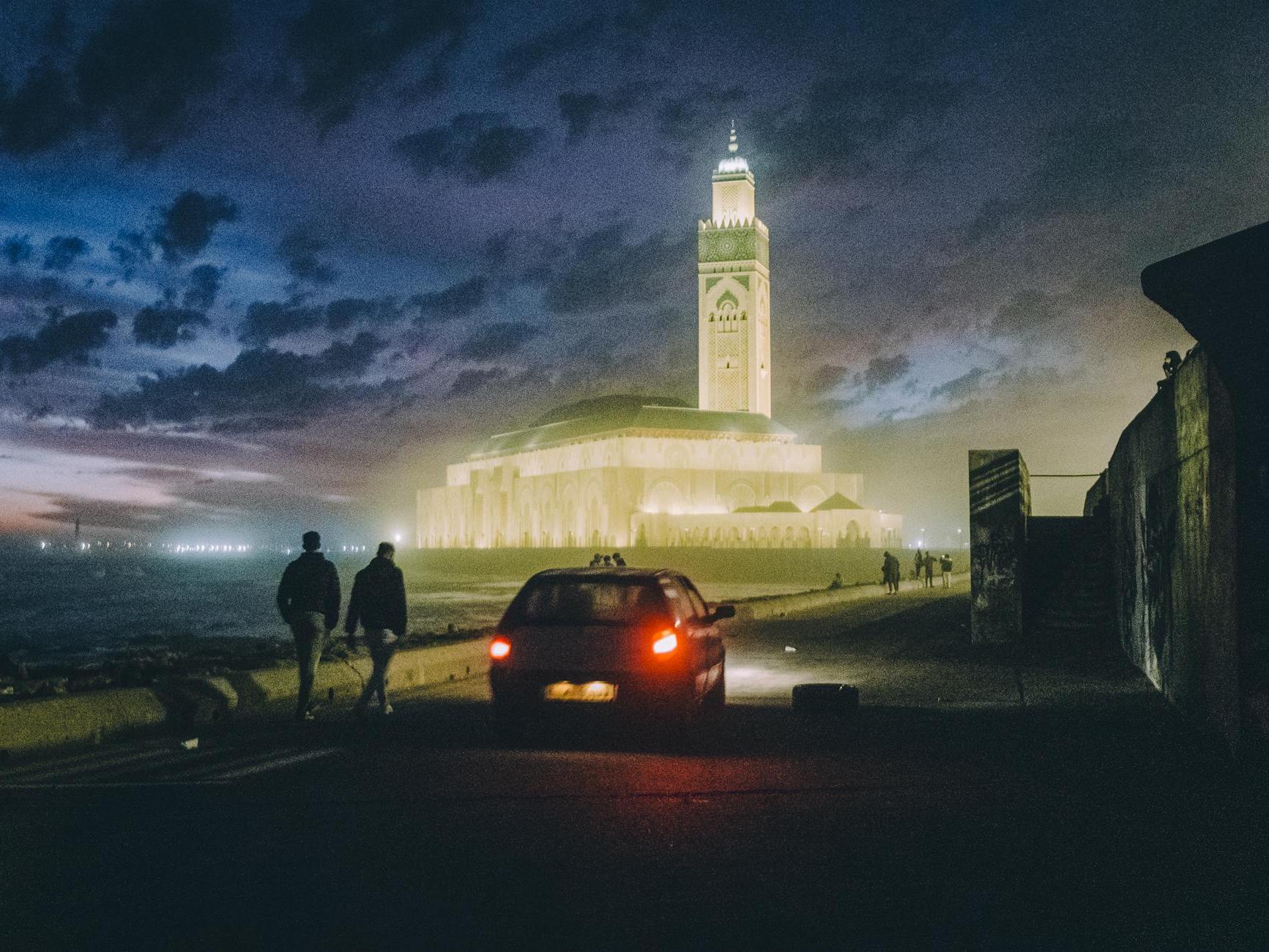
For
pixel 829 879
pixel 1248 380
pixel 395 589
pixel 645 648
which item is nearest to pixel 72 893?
pixel 829 879

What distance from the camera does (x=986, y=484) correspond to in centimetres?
2239

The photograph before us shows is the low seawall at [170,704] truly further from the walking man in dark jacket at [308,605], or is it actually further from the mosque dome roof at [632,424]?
the mosque dome roof at [632,424]

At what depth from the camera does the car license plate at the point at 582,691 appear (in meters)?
9.92

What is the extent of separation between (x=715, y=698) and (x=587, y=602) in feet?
6.54

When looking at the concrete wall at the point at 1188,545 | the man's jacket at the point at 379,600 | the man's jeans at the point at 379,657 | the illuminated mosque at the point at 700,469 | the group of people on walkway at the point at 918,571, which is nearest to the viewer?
the concrete wall at the point at 1188,545

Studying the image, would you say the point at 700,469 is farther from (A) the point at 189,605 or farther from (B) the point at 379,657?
(B) the point at 379,657

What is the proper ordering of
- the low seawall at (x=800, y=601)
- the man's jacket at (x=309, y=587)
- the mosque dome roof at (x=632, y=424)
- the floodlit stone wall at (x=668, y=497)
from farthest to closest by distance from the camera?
the mosque dome roof at (x=632, y=424) < the floodlit stone wall at (x=668, y=497) < the low seawall at (x=800, y=601) < the man's jacket at (x=309, y=587)

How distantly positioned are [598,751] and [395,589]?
10.4 ft

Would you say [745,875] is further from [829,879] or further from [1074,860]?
[1074,860]

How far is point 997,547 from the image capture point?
72.1ft

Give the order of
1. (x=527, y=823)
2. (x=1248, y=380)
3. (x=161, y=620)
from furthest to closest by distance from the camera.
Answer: (x=161, y=620), (x=1248, y=380), (x=527, y=823)

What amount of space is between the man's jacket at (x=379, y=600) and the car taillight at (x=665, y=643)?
319 cm

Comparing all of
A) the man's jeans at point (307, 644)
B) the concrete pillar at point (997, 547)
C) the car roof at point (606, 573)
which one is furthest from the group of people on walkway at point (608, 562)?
the concrete pillar at point (997, 547)

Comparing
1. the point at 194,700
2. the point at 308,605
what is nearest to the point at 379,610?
the point at 308,605
